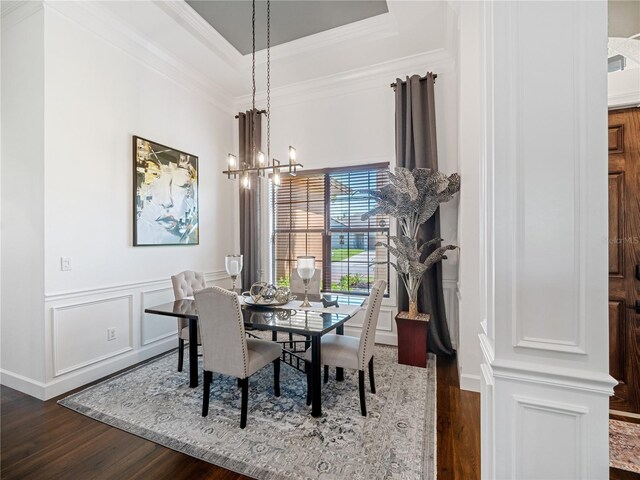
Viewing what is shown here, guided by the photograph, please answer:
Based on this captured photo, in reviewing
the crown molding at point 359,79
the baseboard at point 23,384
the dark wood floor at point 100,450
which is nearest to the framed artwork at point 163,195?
the baseboard at point 23,384

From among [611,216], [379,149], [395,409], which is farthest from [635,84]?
[395,409]

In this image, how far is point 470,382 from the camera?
2596 mm

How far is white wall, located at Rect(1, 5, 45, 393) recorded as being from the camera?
2506 millimetres

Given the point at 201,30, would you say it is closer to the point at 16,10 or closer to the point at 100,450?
the point at 16,10

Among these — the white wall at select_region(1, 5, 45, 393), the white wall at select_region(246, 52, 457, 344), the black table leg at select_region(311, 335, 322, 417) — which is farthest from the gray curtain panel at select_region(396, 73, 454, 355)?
the white wall at select_region(1, 5, 45, 393)

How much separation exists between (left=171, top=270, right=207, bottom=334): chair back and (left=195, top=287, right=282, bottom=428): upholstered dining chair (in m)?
0.80

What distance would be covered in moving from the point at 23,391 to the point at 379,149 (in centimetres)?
424

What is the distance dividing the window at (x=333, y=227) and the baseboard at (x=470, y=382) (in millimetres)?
1455

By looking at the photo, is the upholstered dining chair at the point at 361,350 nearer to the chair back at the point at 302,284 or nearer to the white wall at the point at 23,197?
the chair back at the point at 302,284

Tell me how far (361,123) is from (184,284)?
283 centimetres

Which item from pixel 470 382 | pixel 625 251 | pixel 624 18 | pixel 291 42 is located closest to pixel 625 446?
pixel 470 382

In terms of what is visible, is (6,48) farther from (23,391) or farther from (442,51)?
(442,51)

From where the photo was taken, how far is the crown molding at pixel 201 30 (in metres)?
2.83

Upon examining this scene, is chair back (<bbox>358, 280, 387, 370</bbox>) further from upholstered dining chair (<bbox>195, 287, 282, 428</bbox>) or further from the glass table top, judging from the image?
upholstered dining chair (<bbox>195, 287, 282, 428</bbox>)
